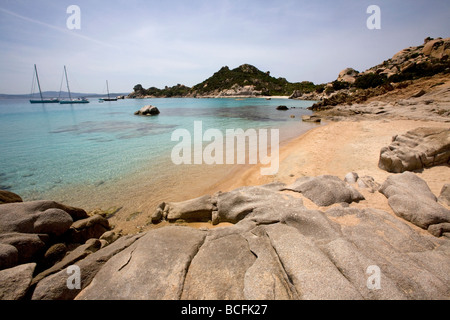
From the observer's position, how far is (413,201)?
183 inches

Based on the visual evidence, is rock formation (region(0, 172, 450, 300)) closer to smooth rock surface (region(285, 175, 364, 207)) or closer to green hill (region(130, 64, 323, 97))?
smooth rock surface (region(285, 175, 364, 207))

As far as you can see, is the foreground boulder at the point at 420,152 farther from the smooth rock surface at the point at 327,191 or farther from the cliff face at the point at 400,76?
the cliff face at the point at 400,76

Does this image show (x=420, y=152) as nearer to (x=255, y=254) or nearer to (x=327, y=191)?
(x=327, y=191)

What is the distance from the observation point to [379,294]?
240 centimetres

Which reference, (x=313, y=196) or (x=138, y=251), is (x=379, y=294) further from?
(x=138, y=251)

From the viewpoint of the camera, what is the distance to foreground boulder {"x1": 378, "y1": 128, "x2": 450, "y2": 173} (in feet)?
23.9

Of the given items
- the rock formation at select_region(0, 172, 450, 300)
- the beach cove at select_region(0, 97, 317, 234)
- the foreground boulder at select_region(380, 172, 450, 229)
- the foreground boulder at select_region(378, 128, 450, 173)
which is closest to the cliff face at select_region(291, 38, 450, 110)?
the beach cove at select_region(0, 97, 317, 234)

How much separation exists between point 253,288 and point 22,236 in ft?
15.3

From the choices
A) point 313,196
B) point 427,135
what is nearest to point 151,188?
point 313,196

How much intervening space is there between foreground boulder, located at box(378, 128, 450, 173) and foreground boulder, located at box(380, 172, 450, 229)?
1964mm

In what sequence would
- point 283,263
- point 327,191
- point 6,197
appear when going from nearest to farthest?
point 283,263
point 6,197
point 327,191

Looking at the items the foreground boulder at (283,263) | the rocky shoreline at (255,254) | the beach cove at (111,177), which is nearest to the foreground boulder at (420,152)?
the rocky shoreline at (255,254)

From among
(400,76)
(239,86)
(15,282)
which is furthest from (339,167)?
(239,86)

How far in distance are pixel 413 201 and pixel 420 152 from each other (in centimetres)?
437
